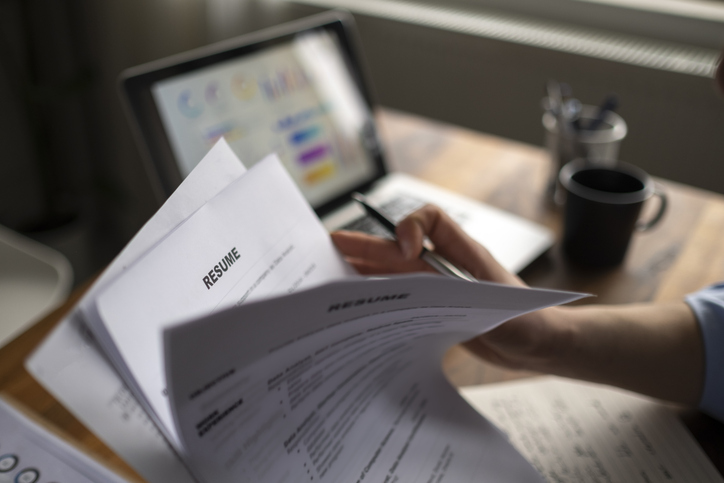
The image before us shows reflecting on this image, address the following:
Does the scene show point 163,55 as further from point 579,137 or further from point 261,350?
Result: point 261,350

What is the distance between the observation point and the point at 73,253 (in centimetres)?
165

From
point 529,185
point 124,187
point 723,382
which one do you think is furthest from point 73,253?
point 723,382

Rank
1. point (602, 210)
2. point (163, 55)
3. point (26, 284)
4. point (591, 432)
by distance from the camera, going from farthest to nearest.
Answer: point (163, 55) < point (26, 284) < point (602, 210) < point (591, 432)

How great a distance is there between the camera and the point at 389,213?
0.76 m

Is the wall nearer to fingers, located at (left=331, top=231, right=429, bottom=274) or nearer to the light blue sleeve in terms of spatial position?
the light blue sleeve

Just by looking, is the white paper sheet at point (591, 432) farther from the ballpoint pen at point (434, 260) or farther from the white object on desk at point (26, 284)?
the white object on desk at point (26, 284)

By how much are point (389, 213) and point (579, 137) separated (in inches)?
12.6

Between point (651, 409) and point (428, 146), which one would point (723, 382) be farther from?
point (428, 146)

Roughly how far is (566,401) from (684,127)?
46.8 inches

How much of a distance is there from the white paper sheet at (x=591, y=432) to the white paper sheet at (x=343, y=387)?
0.05m

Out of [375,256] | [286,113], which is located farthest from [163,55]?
[375,256]

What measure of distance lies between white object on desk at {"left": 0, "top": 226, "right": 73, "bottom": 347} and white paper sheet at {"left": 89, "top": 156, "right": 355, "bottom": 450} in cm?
64

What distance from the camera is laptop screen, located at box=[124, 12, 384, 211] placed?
620 millimetres

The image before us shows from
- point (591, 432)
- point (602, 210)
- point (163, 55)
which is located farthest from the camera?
point (163, 55)
